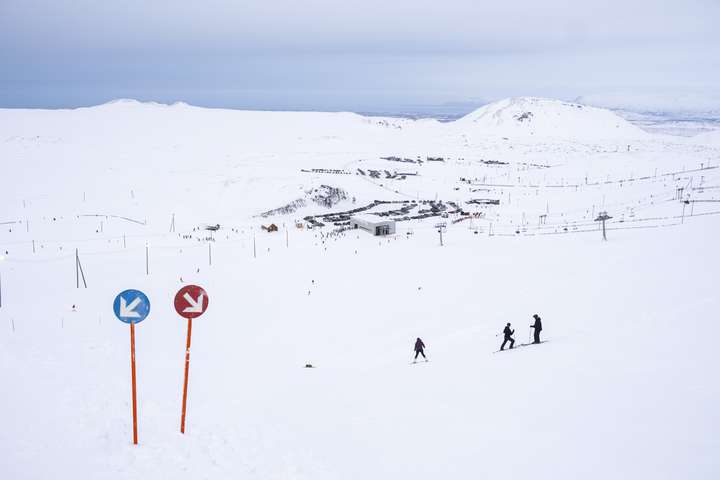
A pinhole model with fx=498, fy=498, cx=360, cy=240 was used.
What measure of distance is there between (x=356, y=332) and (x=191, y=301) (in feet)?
37.2

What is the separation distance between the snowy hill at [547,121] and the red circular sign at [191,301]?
148 m

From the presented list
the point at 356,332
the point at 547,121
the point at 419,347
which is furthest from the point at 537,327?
the point at 547,121

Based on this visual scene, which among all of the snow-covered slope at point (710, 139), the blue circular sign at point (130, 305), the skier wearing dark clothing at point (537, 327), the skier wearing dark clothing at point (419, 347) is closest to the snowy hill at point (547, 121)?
the snow-covered slope at point (710, 139)

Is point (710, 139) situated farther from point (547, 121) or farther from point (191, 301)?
point (191, 301)

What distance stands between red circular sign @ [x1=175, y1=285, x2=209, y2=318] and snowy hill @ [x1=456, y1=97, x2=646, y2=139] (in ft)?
486

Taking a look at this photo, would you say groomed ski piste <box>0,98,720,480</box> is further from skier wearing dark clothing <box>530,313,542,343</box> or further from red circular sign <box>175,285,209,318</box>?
red circular sign <box>175,285,209,318</box>

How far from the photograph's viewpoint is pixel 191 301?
7613 millimetres

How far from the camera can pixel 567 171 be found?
245 feet

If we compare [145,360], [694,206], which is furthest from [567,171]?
[145,360]

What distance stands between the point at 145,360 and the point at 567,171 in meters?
72.7

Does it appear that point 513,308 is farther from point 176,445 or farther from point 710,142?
point 710,142

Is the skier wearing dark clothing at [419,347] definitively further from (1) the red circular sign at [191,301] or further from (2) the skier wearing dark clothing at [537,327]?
(1) the red circular sign at [191,301]

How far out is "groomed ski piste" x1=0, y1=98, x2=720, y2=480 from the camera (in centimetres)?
746

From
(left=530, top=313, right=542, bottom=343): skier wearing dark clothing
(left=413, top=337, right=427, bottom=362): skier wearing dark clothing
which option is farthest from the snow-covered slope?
(left=413, top=337, right=427, bottom=362): skier wearing dark clothing
